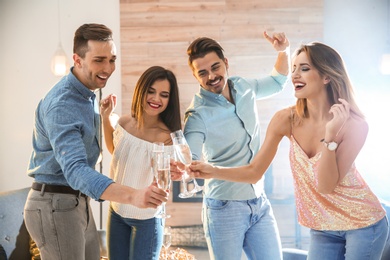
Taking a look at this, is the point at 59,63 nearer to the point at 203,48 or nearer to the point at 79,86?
the point at 203,48

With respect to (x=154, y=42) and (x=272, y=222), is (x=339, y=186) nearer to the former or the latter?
(x=272, y=222)

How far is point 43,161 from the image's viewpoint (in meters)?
2.41

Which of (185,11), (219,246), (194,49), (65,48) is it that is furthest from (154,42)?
(219,246)

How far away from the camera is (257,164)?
2.62 m

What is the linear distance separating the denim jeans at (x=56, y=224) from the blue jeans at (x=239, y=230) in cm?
64

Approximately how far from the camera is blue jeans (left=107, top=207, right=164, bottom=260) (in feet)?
8.91

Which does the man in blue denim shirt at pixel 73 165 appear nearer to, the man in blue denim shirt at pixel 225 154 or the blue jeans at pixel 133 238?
the blue jeans at pixel 133 238

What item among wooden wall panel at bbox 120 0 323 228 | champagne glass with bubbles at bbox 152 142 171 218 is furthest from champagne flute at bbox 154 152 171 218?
wooden wall panel at bbox 120 0 323 228

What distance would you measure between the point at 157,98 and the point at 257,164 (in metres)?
0.54

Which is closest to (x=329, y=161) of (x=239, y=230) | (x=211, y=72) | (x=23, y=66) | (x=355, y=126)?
(x=355, y=126)

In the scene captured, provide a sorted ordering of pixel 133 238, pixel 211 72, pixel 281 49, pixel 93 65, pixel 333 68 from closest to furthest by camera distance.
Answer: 1. pixel 333 68
2. pixel 93 65
3. pixel 133 238
4. pixel 211 72
5. pixel 281 49

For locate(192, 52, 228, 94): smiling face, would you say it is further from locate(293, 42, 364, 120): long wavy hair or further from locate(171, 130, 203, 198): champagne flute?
locate(293, 42, 364, 120): long wavy hair

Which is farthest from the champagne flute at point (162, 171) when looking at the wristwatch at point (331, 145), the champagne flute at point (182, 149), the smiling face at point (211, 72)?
the smiling face at point (211, 72)

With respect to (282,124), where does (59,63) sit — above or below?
above
